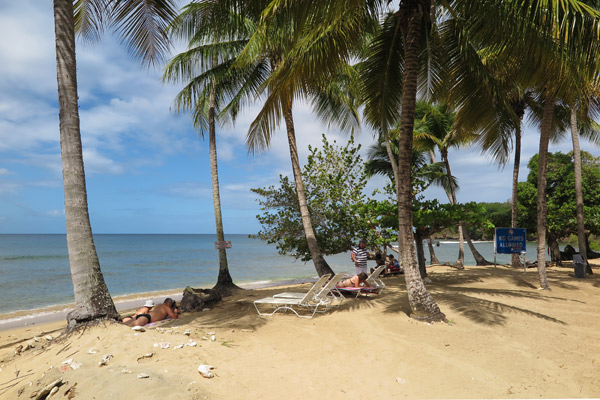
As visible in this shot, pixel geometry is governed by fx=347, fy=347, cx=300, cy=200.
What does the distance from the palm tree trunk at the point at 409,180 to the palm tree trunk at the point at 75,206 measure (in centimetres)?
477

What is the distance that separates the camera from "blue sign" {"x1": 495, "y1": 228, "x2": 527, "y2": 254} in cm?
1226

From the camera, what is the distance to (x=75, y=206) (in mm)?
5070

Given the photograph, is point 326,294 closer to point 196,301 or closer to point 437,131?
point 196,301

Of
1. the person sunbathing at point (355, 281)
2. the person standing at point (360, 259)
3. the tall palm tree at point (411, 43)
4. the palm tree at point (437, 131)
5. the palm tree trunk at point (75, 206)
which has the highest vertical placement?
the palm tree at point (437, 131)

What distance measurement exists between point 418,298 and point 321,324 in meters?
1.71

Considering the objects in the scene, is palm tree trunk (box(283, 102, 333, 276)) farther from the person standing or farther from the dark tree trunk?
the dark tree trunk

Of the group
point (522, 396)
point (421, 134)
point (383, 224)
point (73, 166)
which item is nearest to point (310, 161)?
point (383, 224)

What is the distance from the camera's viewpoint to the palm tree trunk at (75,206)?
502cm

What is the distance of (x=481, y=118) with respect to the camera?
7.82 metres

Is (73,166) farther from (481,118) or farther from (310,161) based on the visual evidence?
(310,161)

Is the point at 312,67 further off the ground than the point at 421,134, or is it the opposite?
the point at 421,134

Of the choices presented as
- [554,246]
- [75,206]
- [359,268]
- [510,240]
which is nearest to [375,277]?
[359,268]

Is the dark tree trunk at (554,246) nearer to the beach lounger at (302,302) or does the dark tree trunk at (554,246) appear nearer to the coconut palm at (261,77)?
the coconut palm at (261,77)

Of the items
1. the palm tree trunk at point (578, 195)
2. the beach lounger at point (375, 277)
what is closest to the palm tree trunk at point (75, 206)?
the beach lounger at point (375, 277)
